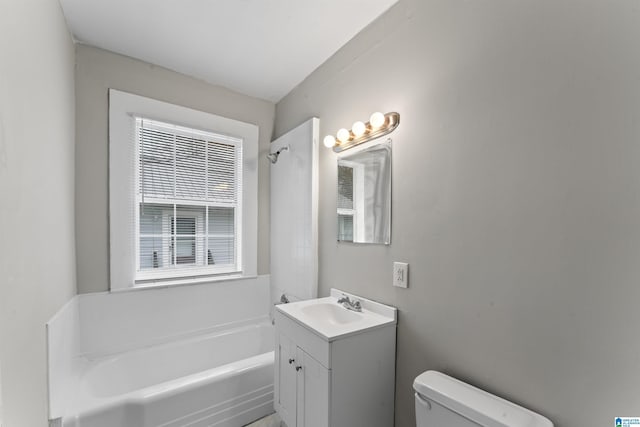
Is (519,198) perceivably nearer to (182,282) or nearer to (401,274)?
(401,274)

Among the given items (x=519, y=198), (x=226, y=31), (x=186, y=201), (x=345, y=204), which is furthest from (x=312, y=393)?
(x=226, y=31)

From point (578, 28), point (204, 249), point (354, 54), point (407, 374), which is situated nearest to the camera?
point (578, 28)

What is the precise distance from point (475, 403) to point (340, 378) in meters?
0.56

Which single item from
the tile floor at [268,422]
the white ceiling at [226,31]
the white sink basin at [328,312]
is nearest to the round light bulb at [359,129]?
the white ceiling at [226,31]

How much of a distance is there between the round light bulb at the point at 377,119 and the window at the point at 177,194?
4.77 ft

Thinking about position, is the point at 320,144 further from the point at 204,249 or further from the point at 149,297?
the point at 149,297

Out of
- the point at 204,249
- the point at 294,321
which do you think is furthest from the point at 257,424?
the point at 204,249

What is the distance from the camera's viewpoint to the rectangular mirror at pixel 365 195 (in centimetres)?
154

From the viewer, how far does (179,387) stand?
155cm

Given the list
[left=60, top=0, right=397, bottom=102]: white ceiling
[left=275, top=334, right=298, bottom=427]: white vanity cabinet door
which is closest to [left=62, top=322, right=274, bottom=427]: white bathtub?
[left=275, top=334, right=298, bottom=427]: white vanity cabinet door

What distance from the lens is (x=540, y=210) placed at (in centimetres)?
96

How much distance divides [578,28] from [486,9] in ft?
1.23

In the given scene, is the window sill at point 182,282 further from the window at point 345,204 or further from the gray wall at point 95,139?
the window at point 345,204

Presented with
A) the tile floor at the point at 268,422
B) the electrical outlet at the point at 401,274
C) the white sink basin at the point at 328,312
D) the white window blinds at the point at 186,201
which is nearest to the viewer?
the electrical outlet at the point at 401,274
